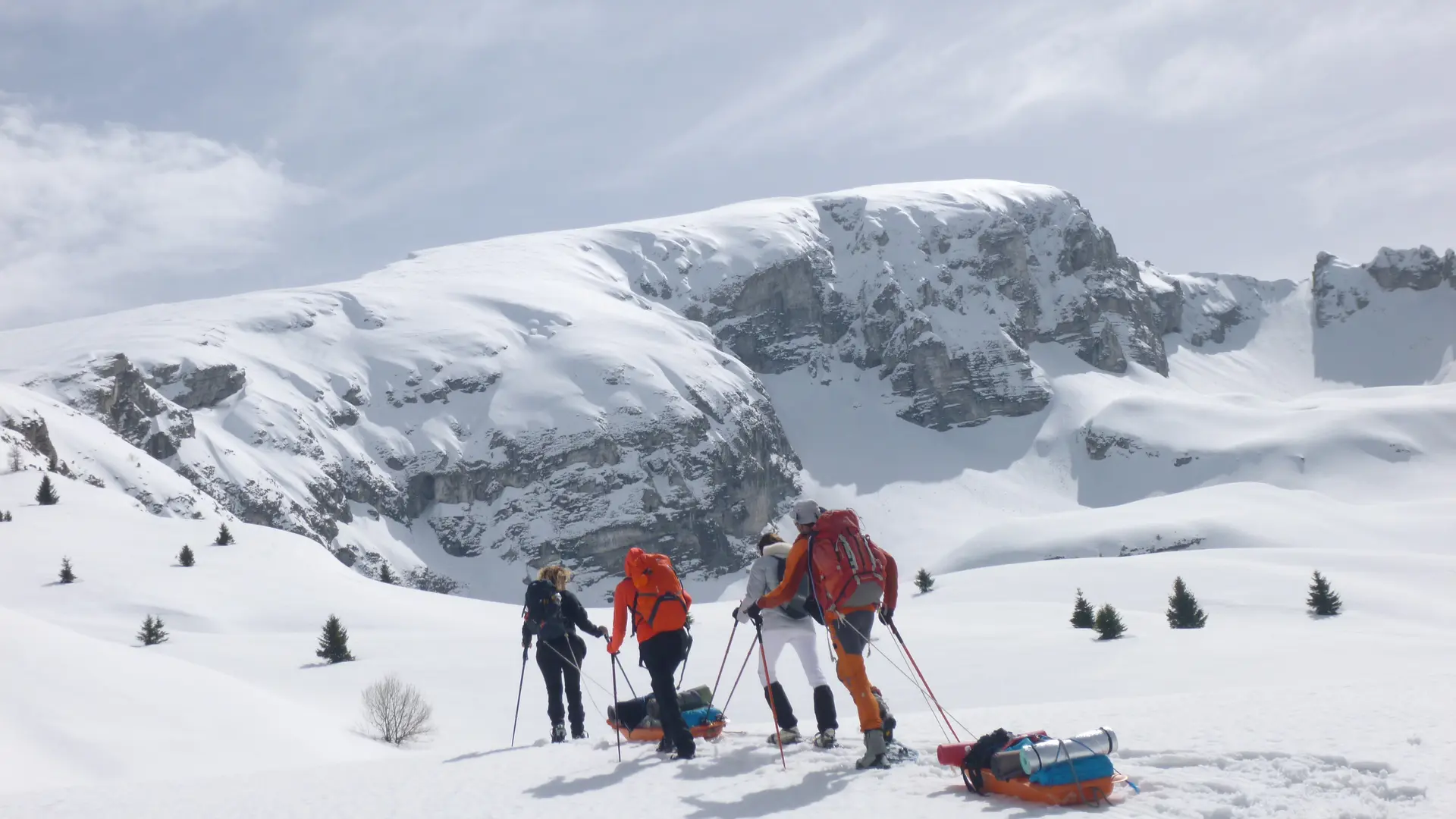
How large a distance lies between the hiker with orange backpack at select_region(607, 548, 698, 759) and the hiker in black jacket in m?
1.96

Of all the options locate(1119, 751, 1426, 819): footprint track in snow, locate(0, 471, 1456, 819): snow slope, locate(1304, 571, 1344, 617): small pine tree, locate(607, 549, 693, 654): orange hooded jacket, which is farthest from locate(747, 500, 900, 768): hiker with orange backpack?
locate(1304, 571, 1344, 617): small pine tree

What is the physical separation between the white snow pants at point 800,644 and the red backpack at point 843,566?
51 centimetres

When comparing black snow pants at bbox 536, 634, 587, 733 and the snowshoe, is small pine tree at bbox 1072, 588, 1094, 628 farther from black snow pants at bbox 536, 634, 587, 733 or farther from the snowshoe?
the snowshoe

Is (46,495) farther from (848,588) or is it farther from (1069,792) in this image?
(1069,792)

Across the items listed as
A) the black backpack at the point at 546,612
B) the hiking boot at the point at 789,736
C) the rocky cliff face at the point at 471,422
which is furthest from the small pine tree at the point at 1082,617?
the rocky cliff face at the point at 471,422

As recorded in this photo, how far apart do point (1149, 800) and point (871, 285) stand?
573 ft

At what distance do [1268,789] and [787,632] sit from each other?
11.9 feet

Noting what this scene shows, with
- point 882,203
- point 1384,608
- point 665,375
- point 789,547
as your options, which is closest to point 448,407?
point 665,375

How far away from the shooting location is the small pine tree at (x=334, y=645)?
19266mm

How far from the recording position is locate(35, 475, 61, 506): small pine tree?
29.2 meters

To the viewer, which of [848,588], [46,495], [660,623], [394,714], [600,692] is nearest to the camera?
[848,588]

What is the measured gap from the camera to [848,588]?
7.92 metres

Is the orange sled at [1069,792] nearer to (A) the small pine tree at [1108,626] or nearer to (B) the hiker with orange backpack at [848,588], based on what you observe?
(B) the hiker with orange backpack at [848,588]

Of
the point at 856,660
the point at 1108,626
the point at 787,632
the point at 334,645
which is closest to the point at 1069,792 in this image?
the point at 856,660
